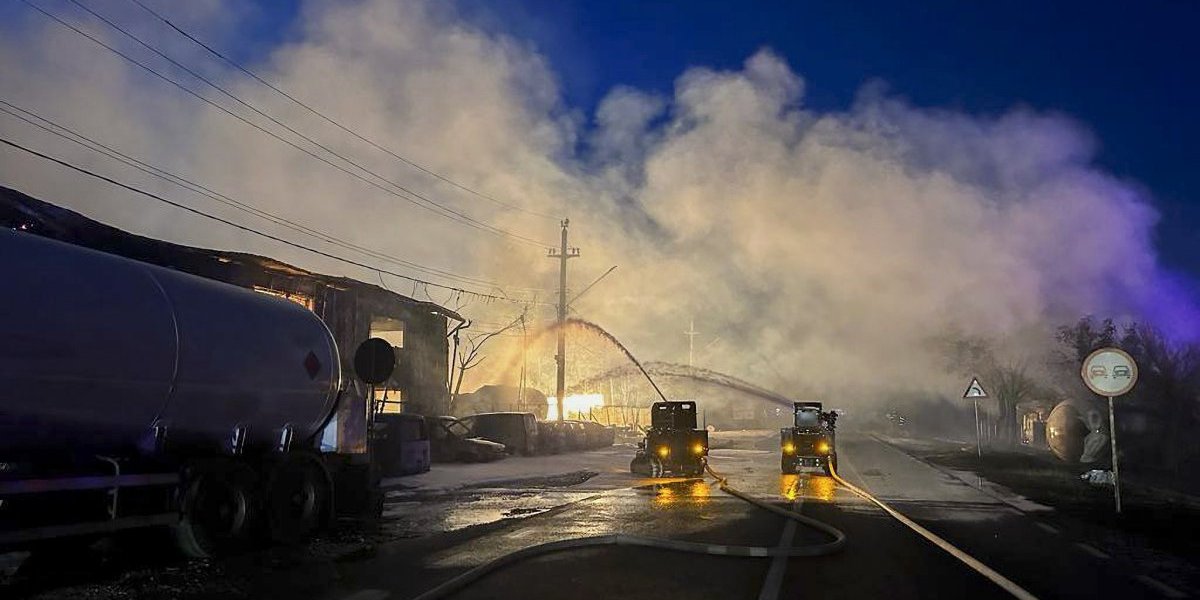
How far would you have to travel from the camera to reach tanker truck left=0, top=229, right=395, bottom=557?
287 inches

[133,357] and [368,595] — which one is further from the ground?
[133,357]

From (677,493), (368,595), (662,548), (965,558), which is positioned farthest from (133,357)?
(677,493)

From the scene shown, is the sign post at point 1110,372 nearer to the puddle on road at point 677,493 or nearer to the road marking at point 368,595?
the puddle on road at point 677,493

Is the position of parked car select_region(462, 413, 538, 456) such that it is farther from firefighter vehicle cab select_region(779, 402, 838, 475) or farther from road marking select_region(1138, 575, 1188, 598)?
road marking select_region(1138, 575, 1188, 598)

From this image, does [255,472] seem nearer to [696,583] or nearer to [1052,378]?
[696,583]

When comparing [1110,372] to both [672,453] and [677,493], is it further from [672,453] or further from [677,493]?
[672,453]

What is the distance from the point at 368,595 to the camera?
24.3ft

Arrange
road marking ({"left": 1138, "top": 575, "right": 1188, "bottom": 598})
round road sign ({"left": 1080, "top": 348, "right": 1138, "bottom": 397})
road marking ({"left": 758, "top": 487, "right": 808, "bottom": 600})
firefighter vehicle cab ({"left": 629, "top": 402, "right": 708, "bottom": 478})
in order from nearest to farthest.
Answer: road marking ({"left": 758, "top": 487, "right": 808, "bottom": 600}), road marking ({"left": 1138, "top": 575, "right": 1188, "bottom": 598}), round road sign ({"left": 1080, "top": 348, "right": 1138, "bottom": 397}), firefighter vehicle cab ({"left": 629, "top": 402, "right": 708, "bottom": 478})

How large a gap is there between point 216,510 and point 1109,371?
552 inches

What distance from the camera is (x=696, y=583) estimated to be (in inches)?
312

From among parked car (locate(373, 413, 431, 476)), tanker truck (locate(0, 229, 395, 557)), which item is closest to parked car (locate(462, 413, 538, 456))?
parked car (locate(373, 413, 431, 476))

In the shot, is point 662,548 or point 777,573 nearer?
point 777,573

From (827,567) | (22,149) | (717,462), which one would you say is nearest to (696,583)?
(827,567)

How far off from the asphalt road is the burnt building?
4169 millimetres
